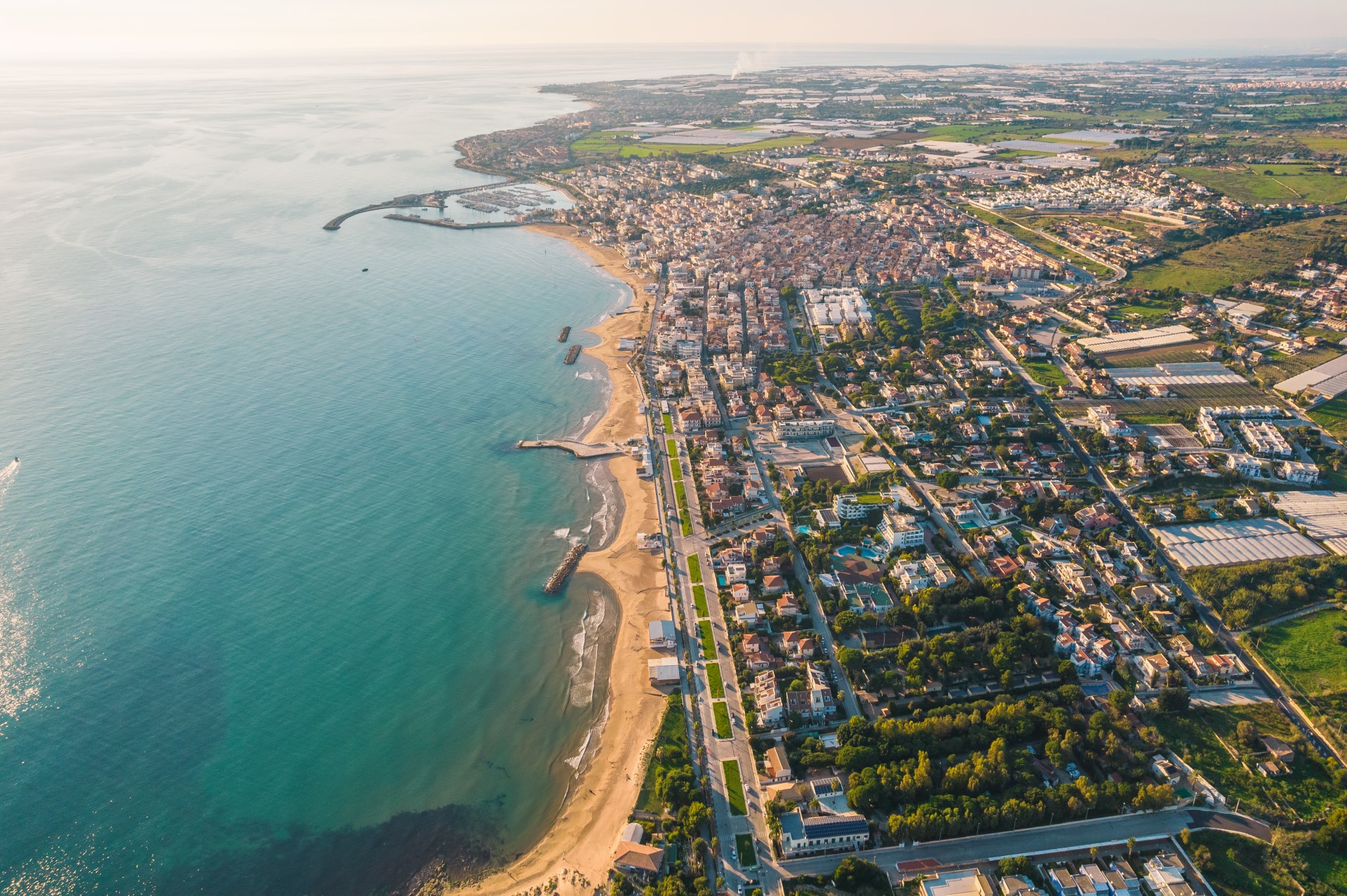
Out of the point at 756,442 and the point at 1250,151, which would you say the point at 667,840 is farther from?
the point at 1250,151

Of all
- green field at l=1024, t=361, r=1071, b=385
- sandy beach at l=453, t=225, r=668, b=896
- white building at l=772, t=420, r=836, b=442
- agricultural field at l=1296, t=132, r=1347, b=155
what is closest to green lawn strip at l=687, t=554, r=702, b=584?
sandy beach at l=453, t=225, r=668, b=896

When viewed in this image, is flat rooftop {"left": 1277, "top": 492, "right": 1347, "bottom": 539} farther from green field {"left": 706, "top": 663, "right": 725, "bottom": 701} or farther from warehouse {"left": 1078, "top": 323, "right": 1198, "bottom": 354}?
green field {"left": 706, "top": 663, "right": 725, "bottom": 701}

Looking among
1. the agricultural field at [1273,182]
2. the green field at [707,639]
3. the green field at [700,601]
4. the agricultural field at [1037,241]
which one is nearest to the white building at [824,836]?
the green field at [707,639]

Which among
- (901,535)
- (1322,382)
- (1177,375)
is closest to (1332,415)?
(1322,382)

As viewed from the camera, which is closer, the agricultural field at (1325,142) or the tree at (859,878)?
the tree at (859,878)

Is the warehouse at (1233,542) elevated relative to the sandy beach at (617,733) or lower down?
elevated

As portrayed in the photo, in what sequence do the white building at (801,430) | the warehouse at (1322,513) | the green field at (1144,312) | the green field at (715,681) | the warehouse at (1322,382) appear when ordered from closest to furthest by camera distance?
1. the green field at (715,681)
2. the warehouse at (1322,513)
3. the white building at (801,430)
4. the warehouse at (1322,382)
5. the green field at (1144,312)

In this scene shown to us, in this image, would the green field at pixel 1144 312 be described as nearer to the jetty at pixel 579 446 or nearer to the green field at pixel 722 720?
the jetty at pixel 579 446
